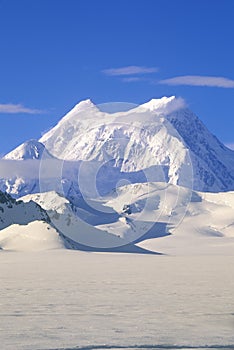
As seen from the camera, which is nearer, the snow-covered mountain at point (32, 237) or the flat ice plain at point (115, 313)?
the flat ice plain at point (115, 313)

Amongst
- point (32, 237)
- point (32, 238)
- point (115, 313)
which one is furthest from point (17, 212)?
point (115, 313)

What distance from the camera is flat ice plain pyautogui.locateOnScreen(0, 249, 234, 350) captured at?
19867 millimetres

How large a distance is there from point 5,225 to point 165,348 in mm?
115381

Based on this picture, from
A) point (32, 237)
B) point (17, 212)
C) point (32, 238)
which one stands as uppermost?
point (17, 212)

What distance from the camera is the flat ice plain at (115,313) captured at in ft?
65.2

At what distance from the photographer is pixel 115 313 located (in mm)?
26266

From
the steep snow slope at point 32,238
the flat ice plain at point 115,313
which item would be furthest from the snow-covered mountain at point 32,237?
the flat ice plain at point 115,313

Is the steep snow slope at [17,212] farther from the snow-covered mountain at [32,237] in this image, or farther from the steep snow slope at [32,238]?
the steep snow slope at [32,238]

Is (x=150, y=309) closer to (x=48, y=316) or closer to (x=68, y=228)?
(x=48, y=316)

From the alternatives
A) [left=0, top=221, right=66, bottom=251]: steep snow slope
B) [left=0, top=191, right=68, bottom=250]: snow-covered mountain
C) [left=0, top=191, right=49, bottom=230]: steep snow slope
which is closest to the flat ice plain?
[left=0, top=221, right=66, bottom=251]: steep snow slope

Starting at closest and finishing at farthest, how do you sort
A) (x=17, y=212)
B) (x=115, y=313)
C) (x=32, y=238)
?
(x=115, y=313) → (x=32, y=238) → (x=17, y=212)

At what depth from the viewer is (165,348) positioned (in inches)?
747

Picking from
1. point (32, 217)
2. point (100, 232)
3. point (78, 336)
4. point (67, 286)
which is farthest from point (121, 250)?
point (78, 336)

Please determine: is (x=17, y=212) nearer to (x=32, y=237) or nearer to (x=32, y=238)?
(x=32, y=237)
